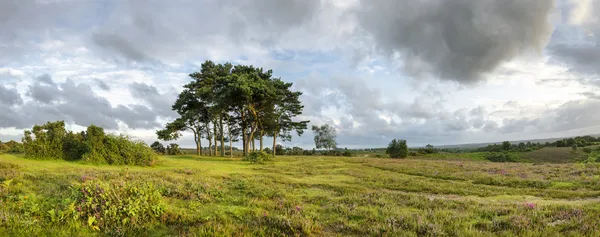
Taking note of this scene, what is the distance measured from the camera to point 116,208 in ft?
22.4

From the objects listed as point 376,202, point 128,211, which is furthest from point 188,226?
point 376,202

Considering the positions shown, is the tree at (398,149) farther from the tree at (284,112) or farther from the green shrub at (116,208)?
the green shrub at (116,208)

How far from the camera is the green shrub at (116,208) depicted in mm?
6500

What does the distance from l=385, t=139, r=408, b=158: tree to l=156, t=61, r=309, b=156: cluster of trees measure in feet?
85.9

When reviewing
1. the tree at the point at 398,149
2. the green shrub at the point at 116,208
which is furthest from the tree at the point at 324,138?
the green shrub at the point at 116,208

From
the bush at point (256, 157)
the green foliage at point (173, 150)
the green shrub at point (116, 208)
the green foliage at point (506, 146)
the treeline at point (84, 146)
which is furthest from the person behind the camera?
the green foliage at point (506, 146)

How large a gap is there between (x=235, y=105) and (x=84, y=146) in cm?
2263

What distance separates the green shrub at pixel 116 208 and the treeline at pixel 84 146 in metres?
21.5

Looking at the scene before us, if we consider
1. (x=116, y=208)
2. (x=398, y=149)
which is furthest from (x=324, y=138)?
(x=116, y=208)

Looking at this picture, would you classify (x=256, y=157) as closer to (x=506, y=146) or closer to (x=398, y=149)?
(x=398, y=149)

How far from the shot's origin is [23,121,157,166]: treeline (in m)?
25.3

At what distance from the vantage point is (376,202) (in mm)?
10781

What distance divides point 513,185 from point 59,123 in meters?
37.4

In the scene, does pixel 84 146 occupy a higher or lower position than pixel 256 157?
higher
